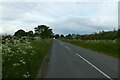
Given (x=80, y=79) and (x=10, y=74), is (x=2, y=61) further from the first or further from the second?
(x=80, y=79)

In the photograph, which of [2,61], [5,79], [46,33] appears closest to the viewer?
[5,79]

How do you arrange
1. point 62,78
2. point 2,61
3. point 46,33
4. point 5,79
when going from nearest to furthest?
point 5,79
point 2,61
point 62,78
point 46,33

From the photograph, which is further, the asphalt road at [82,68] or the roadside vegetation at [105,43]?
the roadside vegetation at [105,43]

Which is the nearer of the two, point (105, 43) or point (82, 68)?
point (82, 68)

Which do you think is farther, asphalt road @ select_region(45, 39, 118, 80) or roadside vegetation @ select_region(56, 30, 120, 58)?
roadside vegetation @ select_region(56, 30, 120, 58)

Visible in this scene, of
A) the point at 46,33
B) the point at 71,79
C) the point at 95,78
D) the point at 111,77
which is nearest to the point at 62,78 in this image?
the point at 71,79

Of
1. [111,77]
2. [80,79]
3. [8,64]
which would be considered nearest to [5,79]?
[8,64]

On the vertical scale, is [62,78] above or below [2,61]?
below

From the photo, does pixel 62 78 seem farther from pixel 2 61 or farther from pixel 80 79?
pixel 2 61

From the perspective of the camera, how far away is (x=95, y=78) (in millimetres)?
13016

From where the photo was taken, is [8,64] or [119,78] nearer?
[8,64]

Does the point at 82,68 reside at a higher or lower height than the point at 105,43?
lower

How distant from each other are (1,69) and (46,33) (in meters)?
98.1

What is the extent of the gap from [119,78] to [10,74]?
16.2 feet
